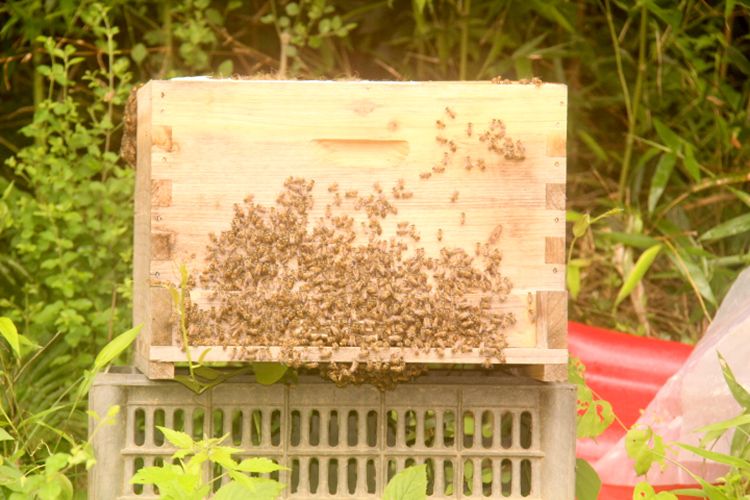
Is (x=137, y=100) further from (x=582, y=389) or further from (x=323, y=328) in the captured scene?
(x=582, y=389)

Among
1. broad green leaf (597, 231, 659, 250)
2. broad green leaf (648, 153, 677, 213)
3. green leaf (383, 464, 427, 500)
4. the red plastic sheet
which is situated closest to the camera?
green leaf (383, 464, 427, 500)

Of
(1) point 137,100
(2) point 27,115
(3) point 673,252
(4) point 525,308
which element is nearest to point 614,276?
(3) point 673,252

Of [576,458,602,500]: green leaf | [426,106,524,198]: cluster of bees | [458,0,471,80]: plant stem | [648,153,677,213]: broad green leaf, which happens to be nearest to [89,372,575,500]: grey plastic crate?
[576,458,602,500]: green leaf

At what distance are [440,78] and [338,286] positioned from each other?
1931mm

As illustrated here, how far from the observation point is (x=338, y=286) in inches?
79.7

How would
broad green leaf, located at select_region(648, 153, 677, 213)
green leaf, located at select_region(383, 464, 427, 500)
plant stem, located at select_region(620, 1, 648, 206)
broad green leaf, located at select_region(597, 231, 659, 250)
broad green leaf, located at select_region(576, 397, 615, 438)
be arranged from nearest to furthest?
1. green leaf, located at select_region(383, 464, 427, 500)
2. broad green leaf, located at select_region(576, 397, 615, 438)
3. broad green leaf, located at select_region(597, 231, 659, 250)
4. broad green leaf, located at select_region(648, 153, 677, 213)
5. plant stem, located at select_region(620, 1, 648, 206)

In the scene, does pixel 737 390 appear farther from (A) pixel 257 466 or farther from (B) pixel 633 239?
(B) pixel 633 239

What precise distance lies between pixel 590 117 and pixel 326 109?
Result: 7.53 feet

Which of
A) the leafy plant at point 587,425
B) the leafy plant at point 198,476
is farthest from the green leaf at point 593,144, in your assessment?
the leafy plant at point 198,476

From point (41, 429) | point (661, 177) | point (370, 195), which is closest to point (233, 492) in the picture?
point (370, 195)

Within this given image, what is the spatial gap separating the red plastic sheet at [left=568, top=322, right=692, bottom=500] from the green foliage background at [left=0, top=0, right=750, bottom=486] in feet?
1.20

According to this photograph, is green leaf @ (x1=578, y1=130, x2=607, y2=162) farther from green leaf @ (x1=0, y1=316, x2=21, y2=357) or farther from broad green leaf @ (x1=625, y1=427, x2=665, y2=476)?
green leaf @ (x1=0, y1=316, x2=21, y2=357)

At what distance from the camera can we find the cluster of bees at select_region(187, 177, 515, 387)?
2.02 meters

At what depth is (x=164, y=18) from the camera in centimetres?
355
